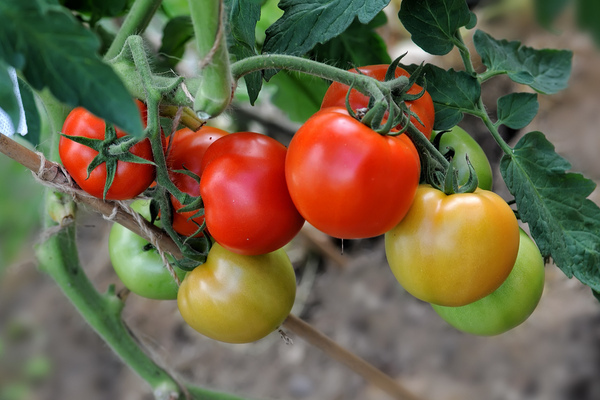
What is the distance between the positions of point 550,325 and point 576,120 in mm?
568

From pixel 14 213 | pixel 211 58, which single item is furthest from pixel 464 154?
pixel 14 213

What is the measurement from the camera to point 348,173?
420 millimetres

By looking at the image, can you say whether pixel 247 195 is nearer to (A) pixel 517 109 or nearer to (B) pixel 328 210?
(B) pixel 328 210

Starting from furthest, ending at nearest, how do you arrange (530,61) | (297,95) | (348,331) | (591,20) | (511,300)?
(348,331) < (297,95) < (530,61) < (511,300) < (591,20)

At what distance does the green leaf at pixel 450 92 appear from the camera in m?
0.56

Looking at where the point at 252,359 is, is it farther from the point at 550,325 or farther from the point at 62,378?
the point at 550,325

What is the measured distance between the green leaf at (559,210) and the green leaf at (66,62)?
38cm

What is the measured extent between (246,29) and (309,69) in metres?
0.14

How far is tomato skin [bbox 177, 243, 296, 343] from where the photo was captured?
55 centimetres

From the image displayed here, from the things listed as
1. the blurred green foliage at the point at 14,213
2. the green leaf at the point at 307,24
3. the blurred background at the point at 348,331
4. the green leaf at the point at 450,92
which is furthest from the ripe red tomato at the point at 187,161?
the blurred green foliage at the point at 14,213

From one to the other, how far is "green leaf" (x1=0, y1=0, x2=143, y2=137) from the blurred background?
0.88 m

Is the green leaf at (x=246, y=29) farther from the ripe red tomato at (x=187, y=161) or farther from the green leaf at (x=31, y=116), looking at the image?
the green leaf at (x=31, y=116)

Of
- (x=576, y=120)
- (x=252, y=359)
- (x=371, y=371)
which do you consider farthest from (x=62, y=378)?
(x=576, y=120)

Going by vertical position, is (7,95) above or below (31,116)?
above
